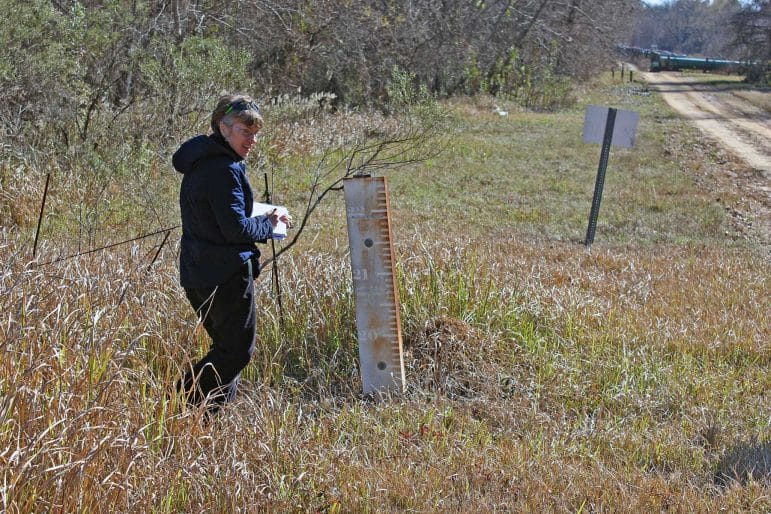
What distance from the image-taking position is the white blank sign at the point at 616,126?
9913 mm

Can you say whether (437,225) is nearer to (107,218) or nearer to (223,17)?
(107,218)

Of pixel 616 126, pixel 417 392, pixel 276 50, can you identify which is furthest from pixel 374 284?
→ pixel 276 50

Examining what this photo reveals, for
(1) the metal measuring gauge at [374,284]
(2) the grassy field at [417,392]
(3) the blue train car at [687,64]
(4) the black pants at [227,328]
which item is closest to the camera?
(2) the grassy field at [417,392]

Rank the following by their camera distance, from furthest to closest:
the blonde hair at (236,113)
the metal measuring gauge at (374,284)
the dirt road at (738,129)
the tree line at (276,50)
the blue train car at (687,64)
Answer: the blue train car at (687,64)
the dirt road at (738,129)
the tree line at (276,50)
the metal measuring gauge at (374,284)
the blonde hair at (236,113)

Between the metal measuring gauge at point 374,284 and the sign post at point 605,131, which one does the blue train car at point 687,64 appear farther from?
the metal measuring gauge at point 374,284

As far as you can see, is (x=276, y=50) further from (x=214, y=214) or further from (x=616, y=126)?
(x=214, y=214)

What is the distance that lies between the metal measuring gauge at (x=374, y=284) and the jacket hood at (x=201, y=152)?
2.59 ft

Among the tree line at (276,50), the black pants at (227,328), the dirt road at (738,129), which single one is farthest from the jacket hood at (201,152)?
the dirt road at (738,129)

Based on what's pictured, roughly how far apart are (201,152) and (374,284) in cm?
123

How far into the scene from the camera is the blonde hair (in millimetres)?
4109

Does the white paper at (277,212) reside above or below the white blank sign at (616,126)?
above

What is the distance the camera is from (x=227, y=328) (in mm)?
4332

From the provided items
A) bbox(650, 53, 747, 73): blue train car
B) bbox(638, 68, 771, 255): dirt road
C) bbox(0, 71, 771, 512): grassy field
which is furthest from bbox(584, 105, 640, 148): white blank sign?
bbox(650, 53, 747, 73): blue train car

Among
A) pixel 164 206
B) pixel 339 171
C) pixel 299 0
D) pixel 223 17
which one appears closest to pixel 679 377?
pixel 164 206
